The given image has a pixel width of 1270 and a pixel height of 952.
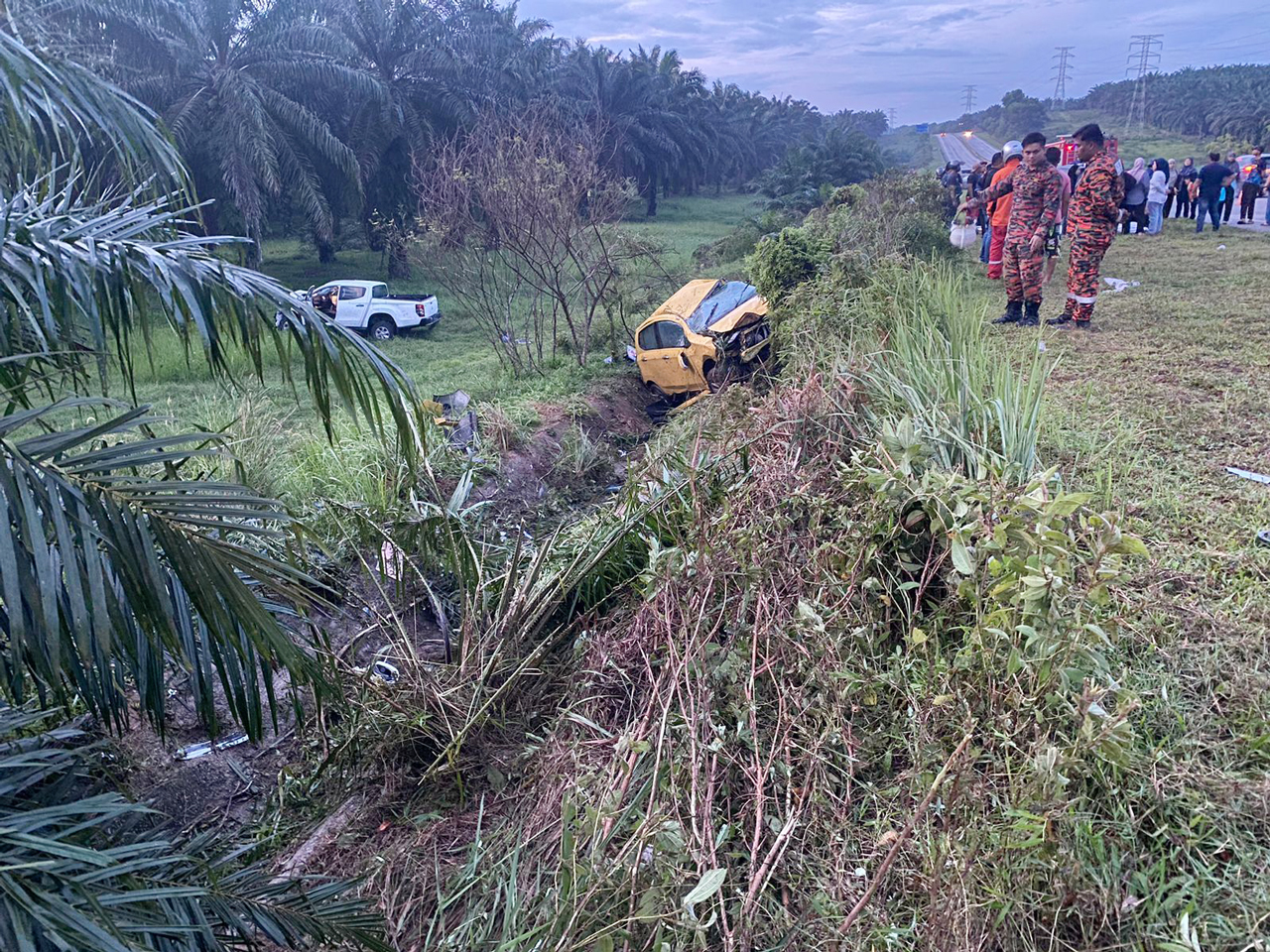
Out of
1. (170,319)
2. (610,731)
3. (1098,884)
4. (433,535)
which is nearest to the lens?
(1098,884)

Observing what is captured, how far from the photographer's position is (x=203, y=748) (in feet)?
14.4

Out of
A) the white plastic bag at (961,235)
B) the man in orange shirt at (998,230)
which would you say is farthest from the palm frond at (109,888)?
the white plastic bag at (961,235)

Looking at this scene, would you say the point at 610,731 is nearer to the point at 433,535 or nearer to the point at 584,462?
the point at 433,535

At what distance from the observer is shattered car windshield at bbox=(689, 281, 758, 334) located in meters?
11.5

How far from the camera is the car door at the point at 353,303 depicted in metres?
17.5

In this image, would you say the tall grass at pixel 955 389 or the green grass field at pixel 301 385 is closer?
the tall grass at pixel 955 389

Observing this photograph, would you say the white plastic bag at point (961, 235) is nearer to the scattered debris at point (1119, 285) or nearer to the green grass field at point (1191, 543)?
the scattered debris at point (1119, 285)

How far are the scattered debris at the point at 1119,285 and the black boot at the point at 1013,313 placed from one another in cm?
151

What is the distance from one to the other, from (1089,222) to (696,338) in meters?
4.91

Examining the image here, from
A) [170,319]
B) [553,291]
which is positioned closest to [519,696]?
[170,319]

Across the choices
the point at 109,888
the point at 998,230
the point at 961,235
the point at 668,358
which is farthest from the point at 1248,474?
the point at 961,235

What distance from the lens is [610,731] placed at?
3246 millimetres

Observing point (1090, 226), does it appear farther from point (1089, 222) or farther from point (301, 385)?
point (301, 385)

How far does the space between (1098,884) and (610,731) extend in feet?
5.69
